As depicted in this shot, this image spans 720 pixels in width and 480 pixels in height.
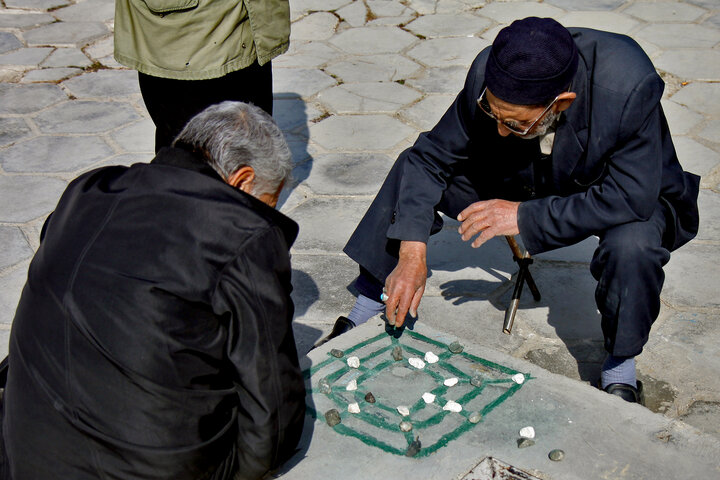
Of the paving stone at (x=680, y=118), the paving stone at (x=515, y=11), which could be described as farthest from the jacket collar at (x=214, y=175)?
the paving stone at (x=515, y=11)

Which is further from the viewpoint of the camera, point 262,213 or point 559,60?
point 559,60

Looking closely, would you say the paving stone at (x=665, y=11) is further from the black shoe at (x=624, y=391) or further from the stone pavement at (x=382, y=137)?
the black shoe at (x=624, y=391)

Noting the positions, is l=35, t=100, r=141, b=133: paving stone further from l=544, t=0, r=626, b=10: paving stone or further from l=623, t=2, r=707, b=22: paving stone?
l=623, t=2, r=707, b=22: paving stone

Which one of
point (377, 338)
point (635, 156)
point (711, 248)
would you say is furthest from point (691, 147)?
point (377, 338)

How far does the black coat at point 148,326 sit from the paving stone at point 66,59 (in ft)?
15.1

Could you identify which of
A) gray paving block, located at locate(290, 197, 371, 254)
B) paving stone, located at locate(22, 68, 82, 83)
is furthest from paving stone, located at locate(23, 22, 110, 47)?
gray paving block, located at locate(290, 197, 371, 254)

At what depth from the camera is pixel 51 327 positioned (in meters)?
1.81

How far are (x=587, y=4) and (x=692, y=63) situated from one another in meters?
1.33

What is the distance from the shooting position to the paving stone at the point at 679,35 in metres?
5.99

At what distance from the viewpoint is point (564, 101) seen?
8.57 ft

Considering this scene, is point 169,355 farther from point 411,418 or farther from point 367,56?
point 367,56

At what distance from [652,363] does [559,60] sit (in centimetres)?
124

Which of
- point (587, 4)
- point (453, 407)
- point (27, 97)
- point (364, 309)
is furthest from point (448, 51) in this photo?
point (453, 407)

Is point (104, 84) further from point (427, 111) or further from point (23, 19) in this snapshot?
point (427, 111)
